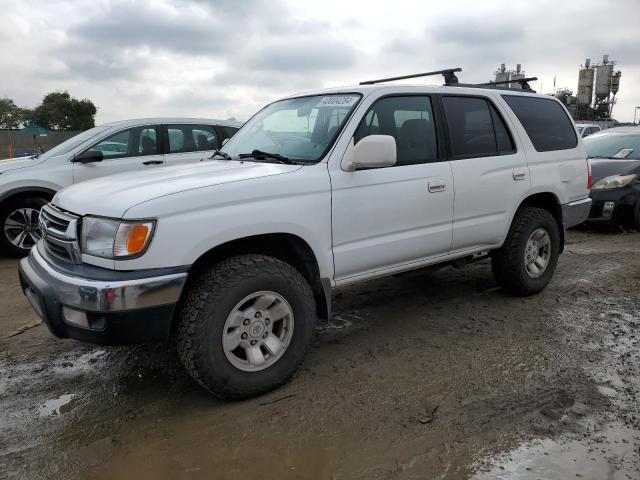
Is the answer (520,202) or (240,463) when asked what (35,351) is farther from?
(520,202)

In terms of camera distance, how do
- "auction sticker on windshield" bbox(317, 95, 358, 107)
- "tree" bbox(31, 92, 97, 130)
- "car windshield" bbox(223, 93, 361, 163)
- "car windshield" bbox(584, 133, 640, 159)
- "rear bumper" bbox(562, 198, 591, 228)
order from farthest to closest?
"tree" bbox(31, 92, 97, 130), "car windshield" bbox(584, 133, 640, 159), "rear bumper" bbox(562, 198, 591, 228), "auction sticker on windshield" bbox(317, 95, 358, 107), "car windshield" bbox(223, 93, 361, 163)

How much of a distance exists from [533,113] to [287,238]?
297 centimetres

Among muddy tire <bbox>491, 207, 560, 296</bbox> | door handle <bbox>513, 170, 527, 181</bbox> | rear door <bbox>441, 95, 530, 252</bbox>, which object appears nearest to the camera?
rear door <bbox>441, 95, 530, 252</bbox>

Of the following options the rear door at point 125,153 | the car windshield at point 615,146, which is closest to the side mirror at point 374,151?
the rear door at point 125,153

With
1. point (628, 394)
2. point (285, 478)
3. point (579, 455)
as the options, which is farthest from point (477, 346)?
point (285, 478)

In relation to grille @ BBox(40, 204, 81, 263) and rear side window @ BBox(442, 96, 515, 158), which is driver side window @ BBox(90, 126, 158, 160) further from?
rear side window @ BBox(442, 96, 515, 158)

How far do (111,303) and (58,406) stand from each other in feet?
3.26

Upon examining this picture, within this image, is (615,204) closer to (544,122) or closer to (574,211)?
(574,211)

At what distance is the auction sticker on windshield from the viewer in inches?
144

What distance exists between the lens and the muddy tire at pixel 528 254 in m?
4.59

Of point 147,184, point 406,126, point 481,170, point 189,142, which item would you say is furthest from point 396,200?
point 189,142

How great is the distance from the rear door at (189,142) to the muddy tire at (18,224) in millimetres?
1728

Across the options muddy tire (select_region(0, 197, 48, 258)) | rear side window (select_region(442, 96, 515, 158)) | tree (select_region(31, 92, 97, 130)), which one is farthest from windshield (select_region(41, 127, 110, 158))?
tree (select_region(31, 92, 97, 130))

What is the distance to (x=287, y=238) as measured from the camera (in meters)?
3.21
